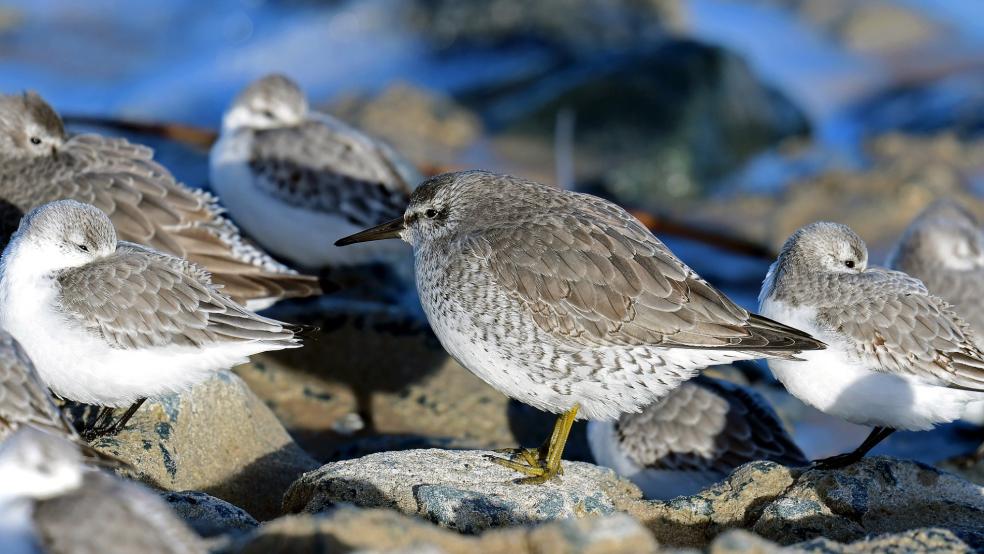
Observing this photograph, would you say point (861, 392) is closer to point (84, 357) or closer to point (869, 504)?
Result: point (869, 504)

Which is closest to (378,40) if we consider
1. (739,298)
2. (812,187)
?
(812,187)

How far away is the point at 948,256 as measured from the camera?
25.4 ft

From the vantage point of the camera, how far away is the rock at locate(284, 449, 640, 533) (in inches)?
188

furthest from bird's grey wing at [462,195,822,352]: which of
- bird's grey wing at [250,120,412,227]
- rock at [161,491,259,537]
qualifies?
bird's grey wing at [250,120,412,227]

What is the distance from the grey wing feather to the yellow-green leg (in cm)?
268

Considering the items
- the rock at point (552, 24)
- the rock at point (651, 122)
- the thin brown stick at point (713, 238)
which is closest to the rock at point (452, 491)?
the thin brown stick at point (713, 238)

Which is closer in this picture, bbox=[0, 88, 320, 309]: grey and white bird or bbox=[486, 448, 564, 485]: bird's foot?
bbox=[486, 448, 564, 485]: bird's foot

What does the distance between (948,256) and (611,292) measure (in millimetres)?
3566

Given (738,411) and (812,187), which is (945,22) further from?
(738,411)

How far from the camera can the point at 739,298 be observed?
9359 millimetres

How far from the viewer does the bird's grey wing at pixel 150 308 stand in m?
5.14

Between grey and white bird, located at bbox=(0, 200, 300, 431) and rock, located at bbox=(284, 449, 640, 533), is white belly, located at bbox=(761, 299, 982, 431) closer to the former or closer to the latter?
rock, located at bbox=(284, 449, 640, 533)

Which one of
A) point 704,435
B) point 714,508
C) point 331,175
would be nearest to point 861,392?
point 714,508

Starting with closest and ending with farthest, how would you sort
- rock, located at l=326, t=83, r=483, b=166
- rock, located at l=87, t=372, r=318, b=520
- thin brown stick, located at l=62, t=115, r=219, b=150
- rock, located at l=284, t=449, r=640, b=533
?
rock, located at l=284, t=449, r=640, b=533 < rock, located at l=87, t=372, r=318, b=520 < thin brown stick, located at l=62, t=115, r=219, b=150 < rock, located at l=326, t=83, r=483, b=166
